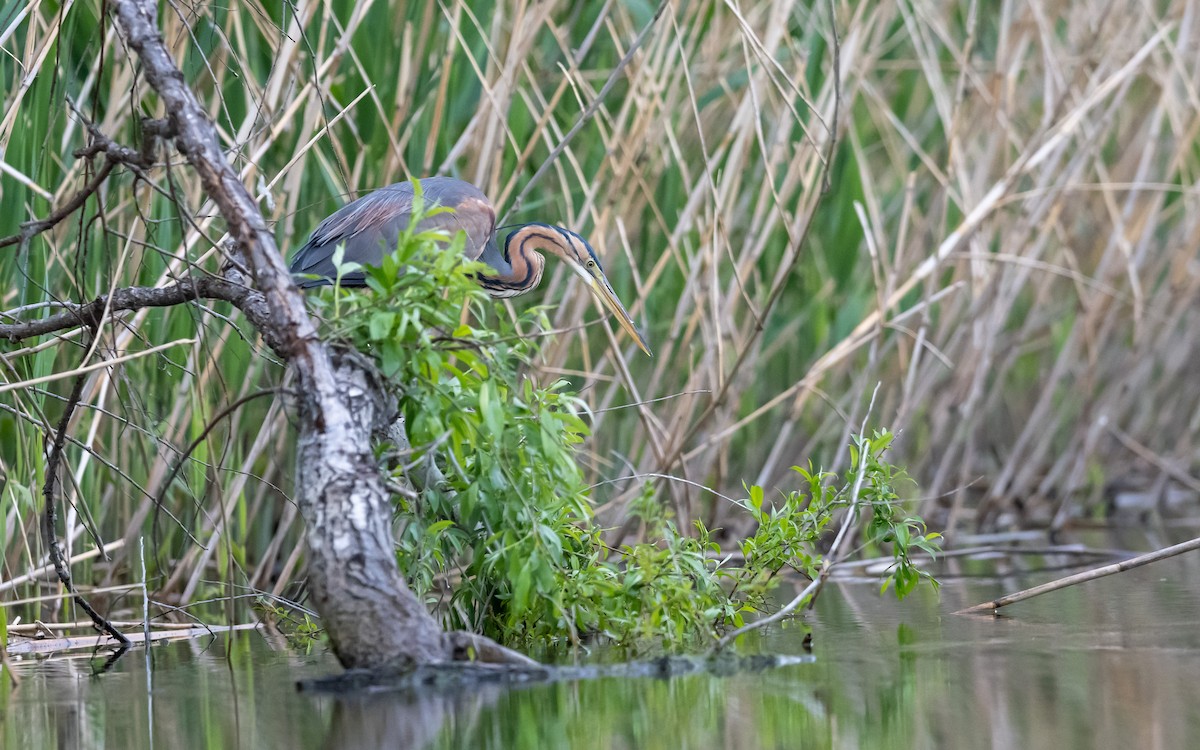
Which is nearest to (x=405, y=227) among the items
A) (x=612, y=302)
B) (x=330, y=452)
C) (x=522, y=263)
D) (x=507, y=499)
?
(x=522, y=263)

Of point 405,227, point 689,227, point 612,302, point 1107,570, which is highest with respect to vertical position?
point 689,227

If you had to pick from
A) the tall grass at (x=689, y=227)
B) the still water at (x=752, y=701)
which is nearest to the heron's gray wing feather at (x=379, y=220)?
the tall grass at (x=689, y=227)

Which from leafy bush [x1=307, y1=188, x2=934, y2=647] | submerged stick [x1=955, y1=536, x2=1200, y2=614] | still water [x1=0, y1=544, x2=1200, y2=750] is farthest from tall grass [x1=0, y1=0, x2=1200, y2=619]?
submerged stick [x1=955, y1=536, x2=1200, y2=614]

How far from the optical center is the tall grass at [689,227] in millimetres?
3252

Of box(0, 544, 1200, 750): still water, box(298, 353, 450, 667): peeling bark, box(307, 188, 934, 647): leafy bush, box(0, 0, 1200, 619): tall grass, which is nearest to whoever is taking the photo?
box(0, 544, 1200, 750): still water

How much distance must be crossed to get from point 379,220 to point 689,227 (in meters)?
1.02

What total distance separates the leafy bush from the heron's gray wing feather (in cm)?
66

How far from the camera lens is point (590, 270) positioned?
3748 mm

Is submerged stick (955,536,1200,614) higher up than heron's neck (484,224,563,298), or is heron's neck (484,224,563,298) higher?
heron's neck (484,224,563,298)

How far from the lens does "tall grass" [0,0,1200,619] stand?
325 cm

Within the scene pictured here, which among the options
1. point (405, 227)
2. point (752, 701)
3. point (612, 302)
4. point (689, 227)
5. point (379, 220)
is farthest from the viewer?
point (689, 227)

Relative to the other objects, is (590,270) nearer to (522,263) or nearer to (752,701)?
(522,263)

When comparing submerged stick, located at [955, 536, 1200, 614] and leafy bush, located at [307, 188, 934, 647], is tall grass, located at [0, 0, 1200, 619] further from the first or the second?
submerged stick, located at [955, 536, 1200, 614]

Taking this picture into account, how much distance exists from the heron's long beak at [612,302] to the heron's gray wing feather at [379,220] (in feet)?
1.40
